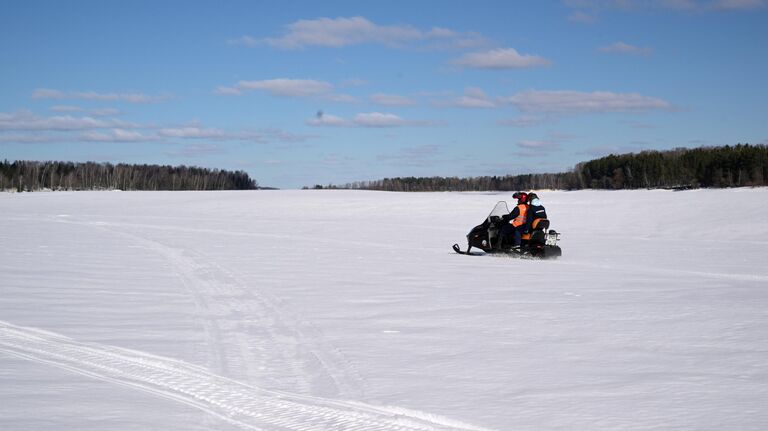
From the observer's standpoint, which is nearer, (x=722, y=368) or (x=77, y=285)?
(x=722, y=368)

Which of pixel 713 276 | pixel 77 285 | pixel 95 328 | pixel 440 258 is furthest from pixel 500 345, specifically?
pixel 440 258

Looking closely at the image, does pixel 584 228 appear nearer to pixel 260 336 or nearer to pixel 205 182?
pixel 260 336

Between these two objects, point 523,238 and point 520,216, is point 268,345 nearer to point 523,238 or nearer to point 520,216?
point 520,216

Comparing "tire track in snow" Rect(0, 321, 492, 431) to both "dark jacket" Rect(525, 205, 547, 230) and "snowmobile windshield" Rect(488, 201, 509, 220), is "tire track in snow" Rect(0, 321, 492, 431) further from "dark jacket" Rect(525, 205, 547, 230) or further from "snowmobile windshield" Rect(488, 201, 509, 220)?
"snowmobile windshield" Rect(488, 201, 509, 220)

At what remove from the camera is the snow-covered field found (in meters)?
5.01

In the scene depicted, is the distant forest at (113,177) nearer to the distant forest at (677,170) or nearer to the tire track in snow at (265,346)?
the distant forest at (677,170)

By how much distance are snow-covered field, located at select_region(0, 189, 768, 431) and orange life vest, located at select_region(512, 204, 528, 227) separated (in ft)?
3.36

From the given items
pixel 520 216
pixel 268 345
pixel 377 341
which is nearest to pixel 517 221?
pixel 520 216

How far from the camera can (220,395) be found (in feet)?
17.5

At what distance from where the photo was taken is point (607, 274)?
14.6 m

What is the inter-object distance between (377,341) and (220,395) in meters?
2.40

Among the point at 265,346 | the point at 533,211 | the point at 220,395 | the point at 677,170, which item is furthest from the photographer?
the point at 677,170

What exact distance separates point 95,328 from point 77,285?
13.6 feet

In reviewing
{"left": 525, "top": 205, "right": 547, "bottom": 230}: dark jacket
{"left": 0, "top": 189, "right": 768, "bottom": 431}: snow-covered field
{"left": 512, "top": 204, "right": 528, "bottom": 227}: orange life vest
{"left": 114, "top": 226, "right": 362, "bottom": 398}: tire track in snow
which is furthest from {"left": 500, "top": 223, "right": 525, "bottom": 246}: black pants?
{"left": 114, "top": 226, "right": 362, "bottom": 398}: tire track in snow
